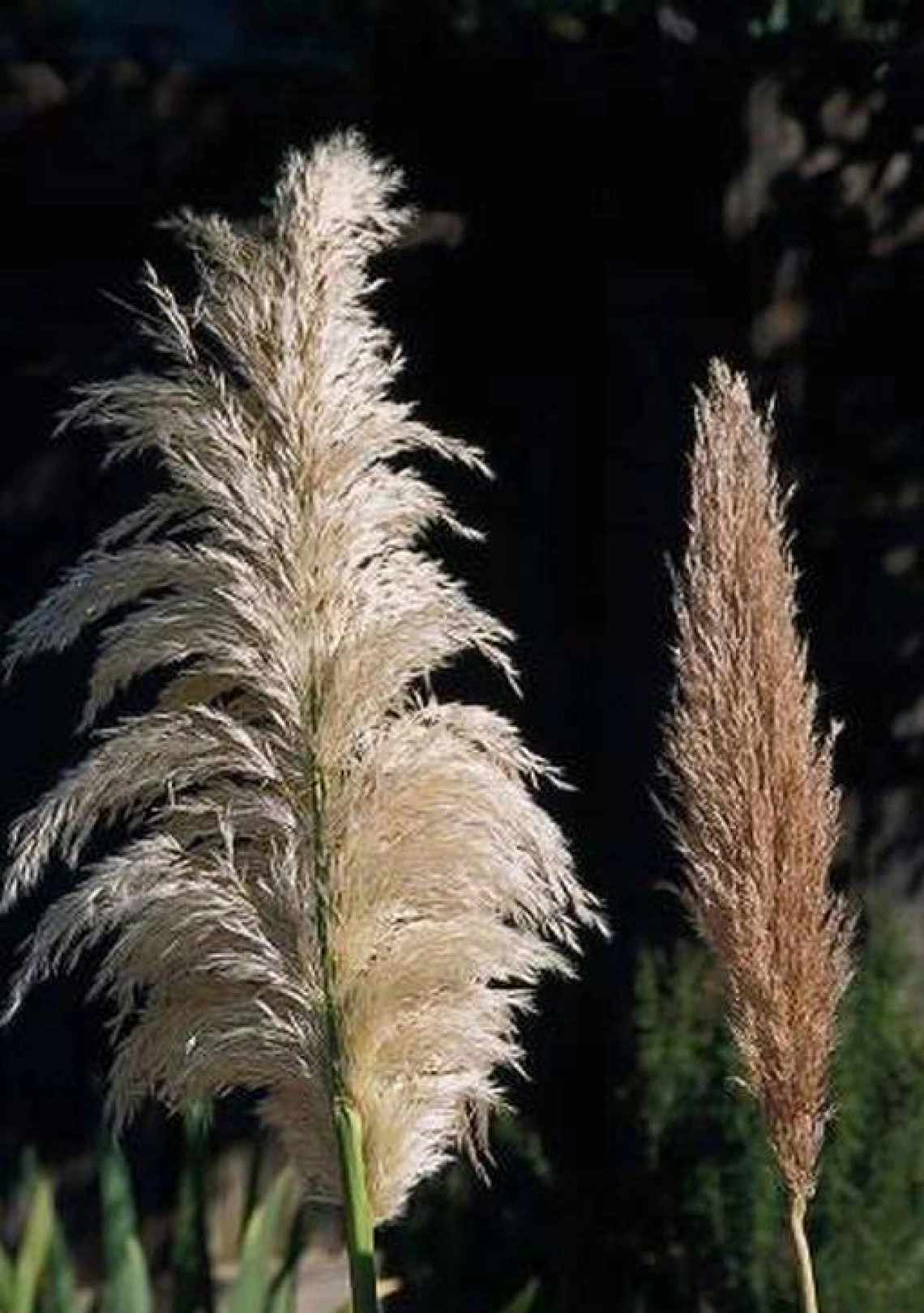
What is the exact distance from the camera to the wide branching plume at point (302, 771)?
11.1ft

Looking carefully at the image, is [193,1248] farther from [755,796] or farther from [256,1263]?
[755,796]

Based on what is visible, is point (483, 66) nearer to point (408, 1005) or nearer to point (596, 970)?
point (596, 970)

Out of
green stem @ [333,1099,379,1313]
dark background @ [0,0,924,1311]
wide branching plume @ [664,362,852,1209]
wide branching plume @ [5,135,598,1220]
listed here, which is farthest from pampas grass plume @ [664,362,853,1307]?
dark background @ [0,0,924,1311]

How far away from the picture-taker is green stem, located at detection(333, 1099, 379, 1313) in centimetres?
Answer: 345

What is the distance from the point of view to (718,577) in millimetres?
3258

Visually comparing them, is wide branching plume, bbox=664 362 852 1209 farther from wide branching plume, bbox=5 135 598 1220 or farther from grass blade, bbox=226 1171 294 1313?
grass blade, bbox=226 1171 294 1313

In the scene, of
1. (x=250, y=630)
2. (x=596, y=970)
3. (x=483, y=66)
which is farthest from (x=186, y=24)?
(x=250, y=630)

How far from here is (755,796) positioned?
3244 millimetres

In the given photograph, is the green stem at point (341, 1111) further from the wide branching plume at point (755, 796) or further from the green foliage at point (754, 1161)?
the green foliage at point (754, 1161)

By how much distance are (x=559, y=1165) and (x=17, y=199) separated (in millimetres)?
2402

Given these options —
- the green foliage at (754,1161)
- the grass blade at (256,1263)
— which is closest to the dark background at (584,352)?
the green foliage at (754,1161)

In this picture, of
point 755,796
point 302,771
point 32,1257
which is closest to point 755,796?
point 755,796

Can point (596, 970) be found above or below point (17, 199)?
below

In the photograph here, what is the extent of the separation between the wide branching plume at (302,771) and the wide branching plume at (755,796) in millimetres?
306
